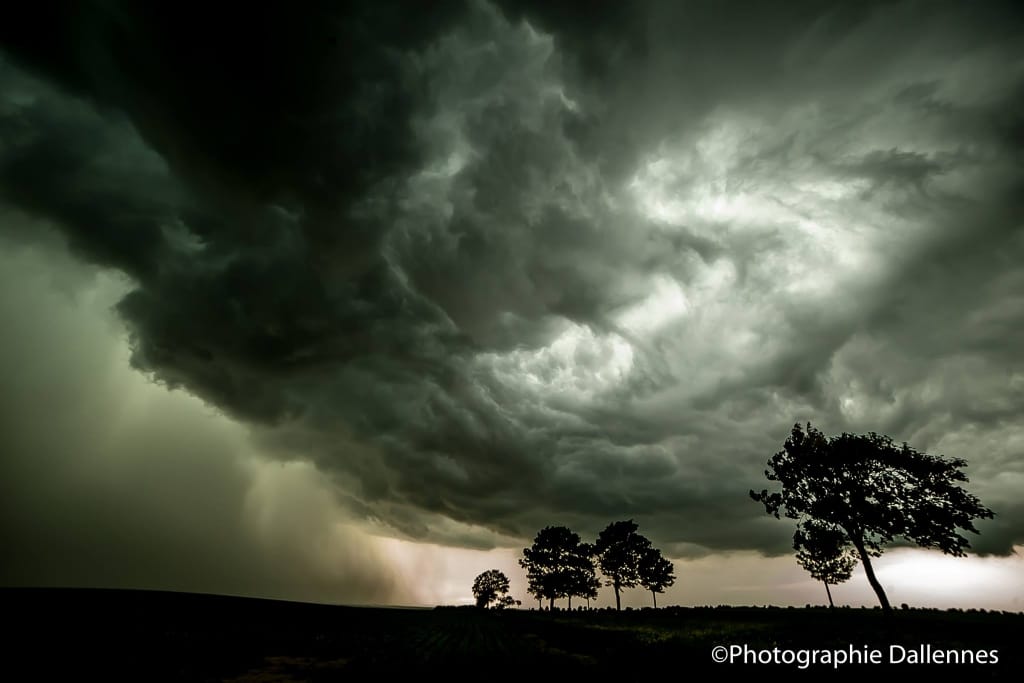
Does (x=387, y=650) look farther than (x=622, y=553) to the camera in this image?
No

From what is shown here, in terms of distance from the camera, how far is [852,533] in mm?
34500

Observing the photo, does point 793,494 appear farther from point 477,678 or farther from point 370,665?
point 370,665

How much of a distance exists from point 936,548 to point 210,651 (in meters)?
52.1

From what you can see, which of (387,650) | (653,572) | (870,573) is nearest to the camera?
(387,650)

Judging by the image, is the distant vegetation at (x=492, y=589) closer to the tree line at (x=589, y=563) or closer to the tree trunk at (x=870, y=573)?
the tree line at (x=589, y=563)

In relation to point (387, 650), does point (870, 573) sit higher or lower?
higher

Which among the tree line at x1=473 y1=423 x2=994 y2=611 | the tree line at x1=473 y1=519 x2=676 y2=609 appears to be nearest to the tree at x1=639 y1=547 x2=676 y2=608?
the tree line at x1=473 y1=519 x2=676 y2=609

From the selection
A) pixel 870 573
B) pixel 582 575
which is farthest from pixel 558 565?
pixel 870 573

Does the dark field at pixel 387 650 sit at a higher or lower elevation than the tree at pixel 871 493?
lower

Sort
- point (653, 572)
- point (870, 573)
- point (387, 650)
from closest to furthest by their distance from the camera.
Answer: point (387, 650) < point (870, 573) < point (653, 572)

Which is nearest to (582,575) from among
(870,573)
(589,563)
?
(589,563)

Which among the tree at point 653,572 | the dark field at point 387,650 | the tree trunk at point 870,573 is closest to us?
the dark field at point 387,650

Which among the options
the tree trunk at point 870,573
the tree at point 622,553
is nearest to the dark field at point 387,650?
the tree trunk at point 870,573

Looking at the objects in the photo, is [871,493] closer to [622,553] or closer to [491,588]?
[622,553]
